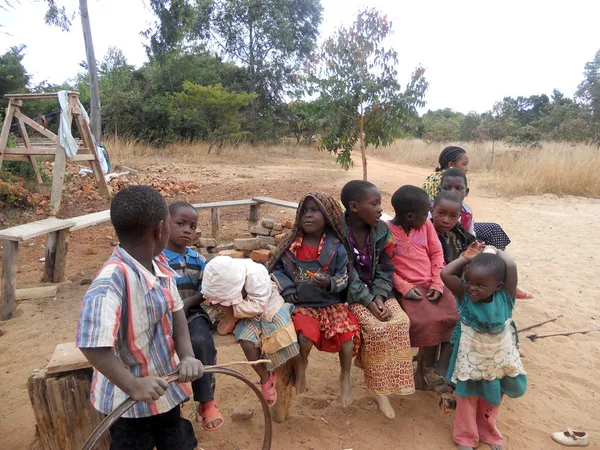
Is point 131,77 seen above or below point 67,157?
above

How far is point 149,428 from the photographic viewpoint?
6.05ft

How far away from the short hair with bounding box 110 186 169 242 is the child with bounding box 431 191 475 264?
210cm

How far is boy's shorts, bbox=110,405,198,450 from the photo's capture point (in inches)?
70.0

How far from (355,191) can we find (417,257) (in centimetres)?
63

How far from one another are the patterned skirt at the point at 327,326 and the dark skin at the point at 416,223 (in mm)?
475

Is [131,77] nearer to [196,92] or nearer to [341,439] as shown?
[196,92]

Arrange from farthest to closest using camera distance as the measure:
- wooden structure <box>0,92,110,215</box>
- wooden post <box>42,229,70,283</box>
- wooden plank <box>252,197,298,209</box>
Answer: wooden structure <box>0,92,110,215</box>, wooden plank <box>252,197,298,209</box>, wooden post <box>42,229,70,283</box>

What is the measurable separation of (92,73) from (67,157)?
231 inches

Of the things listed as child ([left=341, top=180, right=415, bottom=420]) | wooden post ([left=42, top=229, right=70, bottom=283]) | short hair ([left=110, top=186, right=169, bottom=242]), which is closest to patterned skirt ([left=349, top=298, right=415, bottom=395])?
child ([left=341, top=180, right=415, bottom=420])

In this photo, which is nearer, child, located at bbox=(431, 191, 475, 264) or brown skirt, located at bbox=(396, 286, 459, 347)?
brown skirt, located at bbox=(396, 286, 459, 347)

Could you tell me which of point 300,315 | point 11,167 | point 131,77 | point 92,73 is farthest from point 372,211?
point 131,77

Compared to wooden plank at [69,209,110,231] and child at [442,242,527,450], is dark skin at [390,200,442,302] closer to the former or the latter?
child at [442,242,527,450]

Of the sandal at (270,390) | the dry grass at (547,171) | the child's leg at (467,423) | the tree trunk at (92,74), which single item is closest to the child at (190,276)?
the sandal at (270,390)

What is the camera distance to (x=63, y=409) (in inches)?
80.9
